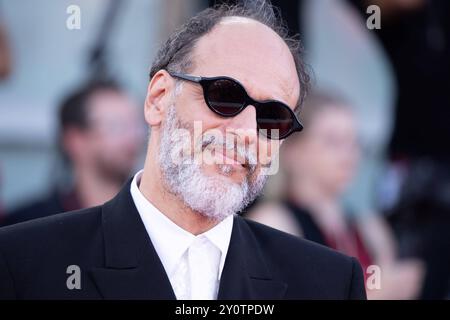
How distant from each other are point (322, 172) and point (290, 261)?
327 centimetres

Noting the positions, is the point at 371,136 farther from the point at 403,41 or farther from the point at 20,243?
the point at 20,243

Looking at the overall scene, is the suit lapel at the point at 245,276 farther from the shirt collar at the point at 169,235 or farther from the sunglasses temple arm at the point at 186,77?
the sunglasses temple arm at the point at 186,77

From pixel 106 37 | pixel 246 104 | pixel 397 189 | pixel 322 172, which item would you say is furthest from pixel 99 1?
pixel 246 104

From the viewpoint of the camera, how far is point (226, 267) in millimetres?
2713

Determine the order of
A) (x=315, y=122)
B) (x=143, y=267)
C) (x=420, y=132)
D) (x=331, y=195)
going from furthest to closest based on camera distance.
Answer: (x=420, y=132) < (x=331, y=195) < (x=315, y=122) < (x=143, y=267)

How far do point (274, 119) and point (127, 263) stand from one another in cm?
60

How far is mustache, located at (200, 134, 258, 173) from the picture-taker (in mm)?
2709

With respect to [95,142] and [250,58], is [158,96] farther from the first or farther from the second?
[95,142]

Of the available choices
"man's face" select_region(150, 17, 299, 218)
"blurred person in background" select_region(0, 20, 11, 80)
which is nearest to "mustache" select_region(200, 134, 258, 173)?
"man's face" select_region(150, 17, 299, 218)

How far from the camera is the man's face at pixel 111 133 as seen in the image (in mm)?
5766

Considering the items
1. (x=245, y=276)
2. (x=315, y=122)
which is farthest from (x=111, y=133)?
(x=245, y=276)

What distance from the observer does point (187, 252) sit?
2.72 m

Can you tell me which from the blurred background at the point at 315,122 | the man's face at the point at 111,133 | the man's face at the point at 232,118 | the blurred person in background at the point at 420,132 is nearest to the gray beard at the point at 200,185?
the man's face at the point at 232,118

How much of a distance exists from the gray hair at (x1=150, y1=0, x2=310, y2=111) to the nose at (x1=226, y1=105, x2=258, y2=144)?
254 millimetres
